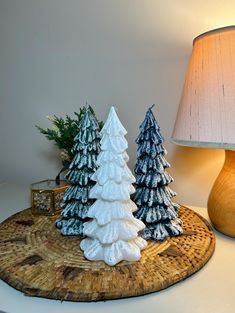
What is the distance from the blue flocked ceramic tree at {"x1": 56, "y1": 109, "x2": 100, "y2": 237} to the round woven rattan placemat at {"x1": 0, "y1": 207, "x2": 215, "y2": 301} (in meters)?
0.04

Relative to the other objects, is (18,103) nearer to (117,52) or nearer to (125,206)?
(117,52)

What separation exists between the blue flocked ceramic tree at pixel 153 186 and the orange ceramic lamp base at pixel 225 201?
10 cm

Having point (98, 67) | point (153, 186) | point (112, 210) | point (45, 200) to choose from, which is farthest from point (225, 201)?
point (98, 67)

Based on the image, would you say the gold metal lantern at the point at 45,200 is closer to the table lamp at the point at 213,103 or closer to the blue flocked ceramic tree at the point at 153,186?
the blue flocked ceramic tree at the point at 153,186

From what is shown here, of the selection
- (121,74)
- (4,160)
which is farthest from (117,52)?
(4,160)

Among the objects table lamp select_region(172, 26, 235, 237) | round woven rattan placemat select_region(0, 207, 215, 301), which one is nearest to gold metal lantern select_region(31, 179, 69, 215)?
round woven rattan placemat select_region(0, 207, 215, 301)

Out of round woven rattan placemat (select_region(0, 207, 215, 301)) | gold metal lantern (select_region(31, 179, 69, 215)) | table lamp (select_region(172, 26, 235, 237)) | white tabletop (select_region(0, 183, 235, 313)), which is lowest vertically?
white tabletop (select_region(0, 183, 235, 313))

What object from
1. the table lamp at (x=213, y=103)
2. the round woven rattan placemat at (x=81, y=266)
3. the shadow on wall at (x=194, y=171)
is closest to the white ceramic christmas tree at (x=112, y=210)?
the round woven rattan placemat at (x=81, y=266)

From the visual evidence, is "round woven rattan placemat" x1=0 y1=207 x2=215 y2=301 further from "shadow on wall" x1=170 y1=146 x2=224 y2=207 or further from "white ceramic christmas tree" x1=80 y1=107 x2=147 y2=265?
"shadow on wall" x1=170 y1=146 x2=224 y2=207

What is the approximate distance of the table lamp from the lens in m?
0.56

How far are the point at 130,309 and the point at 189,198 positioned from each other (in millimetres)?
529

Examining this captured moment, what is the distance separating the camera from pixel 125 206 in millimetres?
554

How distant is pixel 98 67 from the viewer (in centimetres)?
96

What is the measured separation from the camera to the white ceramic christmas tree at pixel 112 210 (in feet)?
1.75
